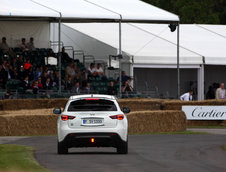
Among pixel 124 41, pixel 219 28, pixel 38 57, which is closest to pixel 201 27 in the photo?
pixel 219 28

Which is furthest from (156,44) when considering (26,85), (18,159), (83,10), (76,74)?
(18,159)

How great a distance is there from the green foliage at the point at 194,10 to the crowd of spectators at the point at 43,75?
39.4 metres

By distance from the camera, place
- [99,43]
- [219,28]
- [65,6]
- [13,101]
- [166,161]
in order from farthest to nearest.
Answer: [219,28], [99,43], [65,6], [13,101], [166,161]

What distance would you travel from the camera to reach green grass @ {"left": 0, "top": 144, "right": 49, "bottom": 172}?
12.8 meters

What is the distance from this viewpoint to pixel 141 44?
4269 centimetres

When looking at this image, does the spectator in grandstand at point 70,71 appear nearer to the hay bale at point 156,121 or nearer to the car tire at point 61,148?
the hay bale at point 156,121

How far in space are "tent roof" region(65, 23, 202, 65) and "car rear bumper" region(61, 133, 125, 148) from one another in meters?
24.5

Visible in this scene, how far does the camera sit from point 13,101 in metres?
30.9

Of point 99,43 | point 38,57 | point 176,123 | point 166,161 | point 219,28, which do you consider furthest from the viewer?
point 219,28

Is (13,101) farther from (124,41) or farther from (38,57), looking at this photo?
(124,41)

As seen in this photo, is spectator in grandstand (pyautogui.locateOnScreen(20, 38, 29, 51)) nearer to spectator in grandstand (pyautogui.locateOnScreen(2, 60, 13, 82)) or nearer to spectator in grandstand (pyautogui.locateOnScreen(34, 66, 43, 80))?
spectator in grandstand (pyautogui.locateOnScreen(34, 66, 43, 80))

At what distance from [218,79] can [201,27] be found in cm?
479

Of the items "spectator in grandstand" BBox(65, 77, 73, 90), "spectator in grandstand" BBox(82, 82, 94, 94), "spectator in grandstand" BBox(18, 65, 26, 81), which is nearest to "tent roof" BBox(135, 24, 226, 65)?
"spectator in grandstand" BBox(82, 82, 94, 94)

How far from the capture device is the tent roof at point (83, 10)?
103 ft
